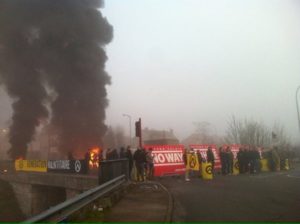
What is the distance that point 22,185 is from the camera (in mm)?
27172

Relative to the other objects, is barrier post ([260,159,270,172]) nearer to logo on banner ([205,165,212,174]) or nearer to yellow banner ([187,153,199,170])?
yellow banner ([187,153,199,170])

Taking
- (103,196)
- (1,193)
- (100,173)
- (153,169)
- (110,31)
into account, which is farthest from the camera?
(110,31)

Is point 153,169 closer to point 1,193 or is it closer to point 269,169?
point 269,169

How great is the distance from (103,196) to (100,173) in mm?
1674

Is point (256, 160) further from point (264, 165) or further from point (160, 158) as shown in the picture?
point (160, 158)

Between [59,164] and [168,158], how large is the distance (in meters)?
7.87

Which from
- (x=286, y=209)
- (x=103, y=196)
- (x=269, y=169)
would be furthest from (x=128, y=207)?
(x=269, y=169)

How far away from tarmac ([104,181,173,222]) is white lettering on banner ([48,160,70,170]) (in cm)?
1087

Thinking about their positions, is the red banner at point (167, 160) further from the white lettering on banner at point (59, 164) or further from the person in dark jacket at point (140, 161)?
the white lettering on banner at point (59, 164)

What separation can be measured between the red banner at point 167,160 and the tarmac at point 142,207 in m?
6.30

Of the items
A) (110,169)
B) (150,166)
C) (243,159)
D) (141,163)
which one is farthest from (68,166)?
(110,169)

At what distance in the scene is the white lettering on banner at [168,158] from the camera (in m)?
18.8

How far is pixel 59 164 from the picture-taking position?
77.5 feet

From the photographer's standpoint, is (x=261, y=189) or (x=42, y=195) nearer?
(x=261, y=189)
